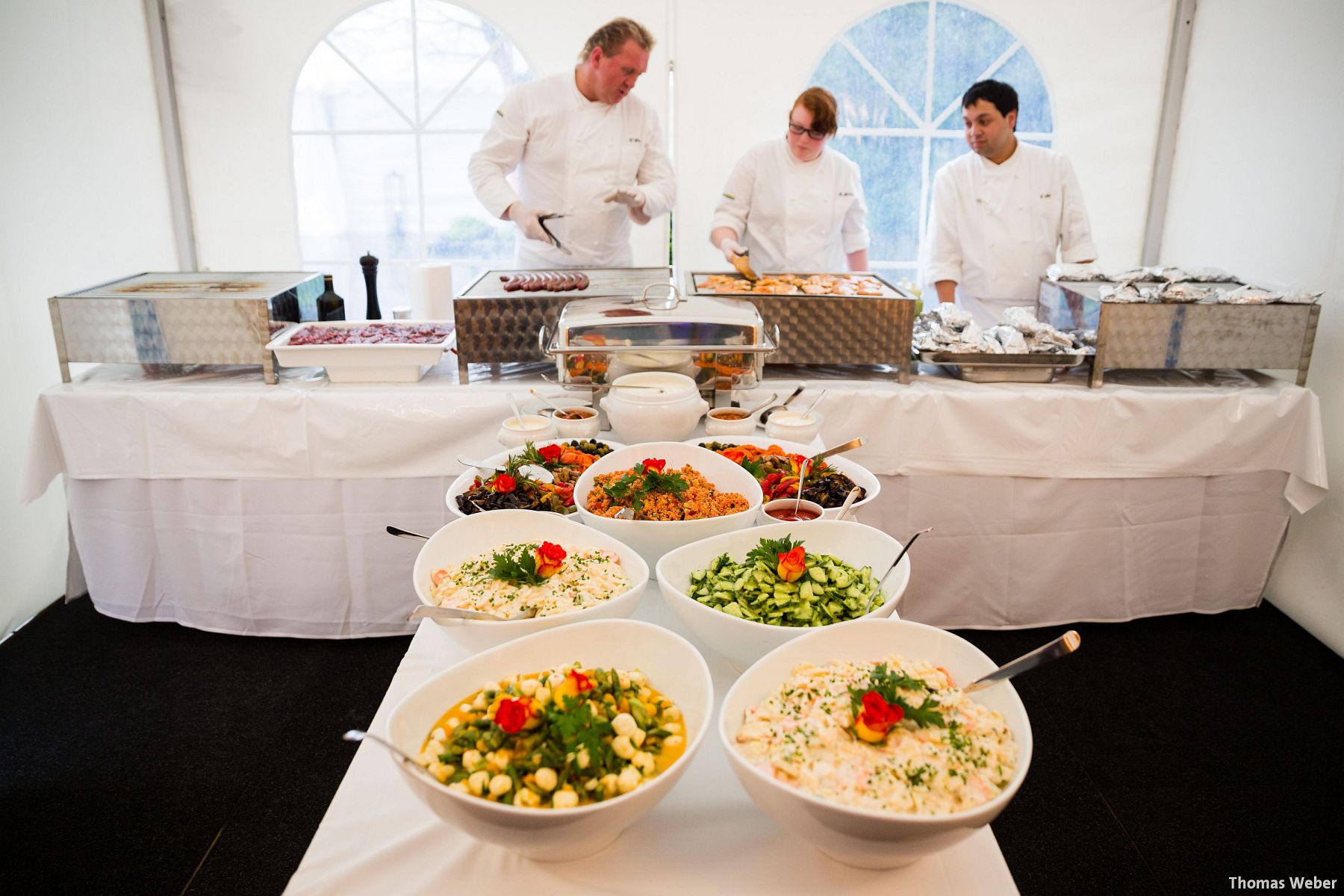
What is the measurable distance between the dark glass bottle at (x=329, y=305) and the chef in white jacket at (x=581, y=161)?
22.8 inches

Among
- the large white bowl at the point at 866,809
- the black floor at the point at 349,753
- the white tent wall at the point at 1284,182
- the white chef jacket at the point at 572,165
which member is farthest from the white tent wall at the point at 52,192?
the white tent wall at the point at 1284,182

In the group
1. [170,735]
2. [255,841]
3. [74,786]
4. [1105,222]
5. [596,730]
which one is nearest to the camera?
[596,730]

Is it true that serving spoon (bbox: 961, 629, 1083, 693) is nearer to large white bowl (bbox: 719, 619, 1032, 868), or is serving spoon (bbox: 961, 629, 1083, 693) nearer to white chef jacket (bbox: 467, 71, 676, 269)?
large white bowl (bbox: 719, 619, 1032, 868)

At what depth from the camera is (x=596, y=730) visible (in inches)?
31.8

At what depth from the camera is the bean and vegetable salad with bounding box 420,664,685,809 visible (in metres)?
0.78

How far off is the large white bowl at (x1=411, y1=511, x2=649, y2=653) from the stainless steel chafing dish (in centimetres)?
80

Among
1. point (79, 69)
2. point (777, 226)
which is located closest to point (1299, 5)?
point (777, 226)

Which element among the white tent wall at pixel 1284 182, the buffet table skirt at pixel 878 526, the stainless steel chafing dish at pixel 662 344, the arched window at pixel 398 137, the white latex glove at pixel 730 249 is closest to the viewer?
the stainless steel chafing dish at pixel 662 344

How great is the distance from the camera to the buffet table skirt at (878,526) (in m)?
2.53

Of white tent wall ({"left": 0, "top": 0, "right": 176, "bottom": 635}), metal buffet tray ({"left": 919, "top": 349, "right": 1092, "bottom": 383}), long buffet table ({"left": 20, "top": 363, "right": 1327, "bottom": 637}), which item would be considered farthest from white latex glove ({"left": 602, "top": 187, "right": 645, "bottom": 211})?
white tent wall ({"left": 0, "top": 0, "right": 176, "bottom": 635})

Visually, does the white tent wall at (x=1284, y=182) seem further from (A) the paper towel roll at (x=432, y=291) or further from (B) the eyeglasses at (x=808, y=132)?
(A) the paper towel roll at (x=432, y=291)

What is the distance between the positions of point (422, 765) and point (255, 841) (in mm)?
1286

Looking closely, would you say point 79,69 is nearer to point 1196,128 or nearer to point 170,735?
point 170,735

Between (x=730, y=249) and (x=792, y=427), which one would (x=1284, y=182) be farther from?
(x=792, y=427)
